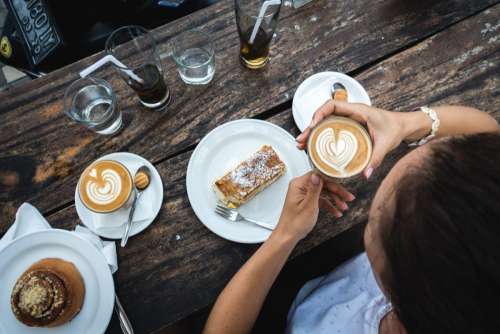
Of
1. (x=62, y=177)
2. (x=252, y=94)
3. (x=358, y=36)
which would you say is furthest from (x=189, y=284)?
(x=358, y=36)

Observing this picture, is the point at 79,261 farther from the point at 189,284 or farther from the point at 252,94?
the point at 252,94

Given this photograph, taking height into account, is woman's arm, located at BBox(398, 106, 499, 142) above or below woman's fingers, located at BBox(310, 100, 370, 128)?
below

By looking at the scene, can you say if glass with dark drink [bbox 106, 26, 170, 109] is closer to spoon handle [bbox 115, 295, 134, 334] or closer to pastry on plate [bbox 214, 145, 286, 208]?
pastry on plate [bbox 214, 145, 286, 208]

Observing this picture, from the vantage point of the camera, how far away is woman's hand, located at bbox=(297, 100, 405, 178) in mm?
1146

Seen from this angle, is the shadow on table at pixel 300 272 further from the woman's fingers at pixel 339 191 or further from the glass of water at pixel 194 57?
the glass of water at pixel 194 57

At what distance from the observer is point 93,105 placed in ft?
4.52

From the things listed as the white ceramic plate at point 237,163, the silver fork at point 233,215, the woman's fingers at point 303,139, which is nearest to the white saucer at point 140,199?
the white ceramic plate at point 237,163

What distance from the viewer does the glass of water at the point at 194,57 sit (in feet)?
4.43

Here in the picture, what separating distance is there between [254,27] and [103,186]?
2.69 ft

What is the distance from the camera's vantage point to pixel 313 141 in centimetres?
114

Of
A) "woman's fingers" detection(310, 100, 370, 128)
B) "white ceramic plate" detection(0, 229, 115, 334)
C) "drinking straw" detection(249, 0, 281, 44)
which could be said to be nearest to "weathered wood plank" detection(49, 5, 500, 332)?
"white ceramic plate" detection(0, 229, 115, 334)

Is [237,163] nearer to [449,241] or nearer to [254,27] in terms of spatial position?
[254,27]

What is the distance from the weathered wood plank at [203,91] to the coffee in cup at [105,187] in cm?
15

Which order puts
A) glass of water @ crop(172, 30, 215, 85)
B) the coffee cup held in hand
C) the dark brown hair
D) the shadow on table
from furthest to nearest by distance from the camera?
the shadow on table
glass of water @ crop(172, 30, 215, 85)
the coffee cup held in hand
the dark brown hair
